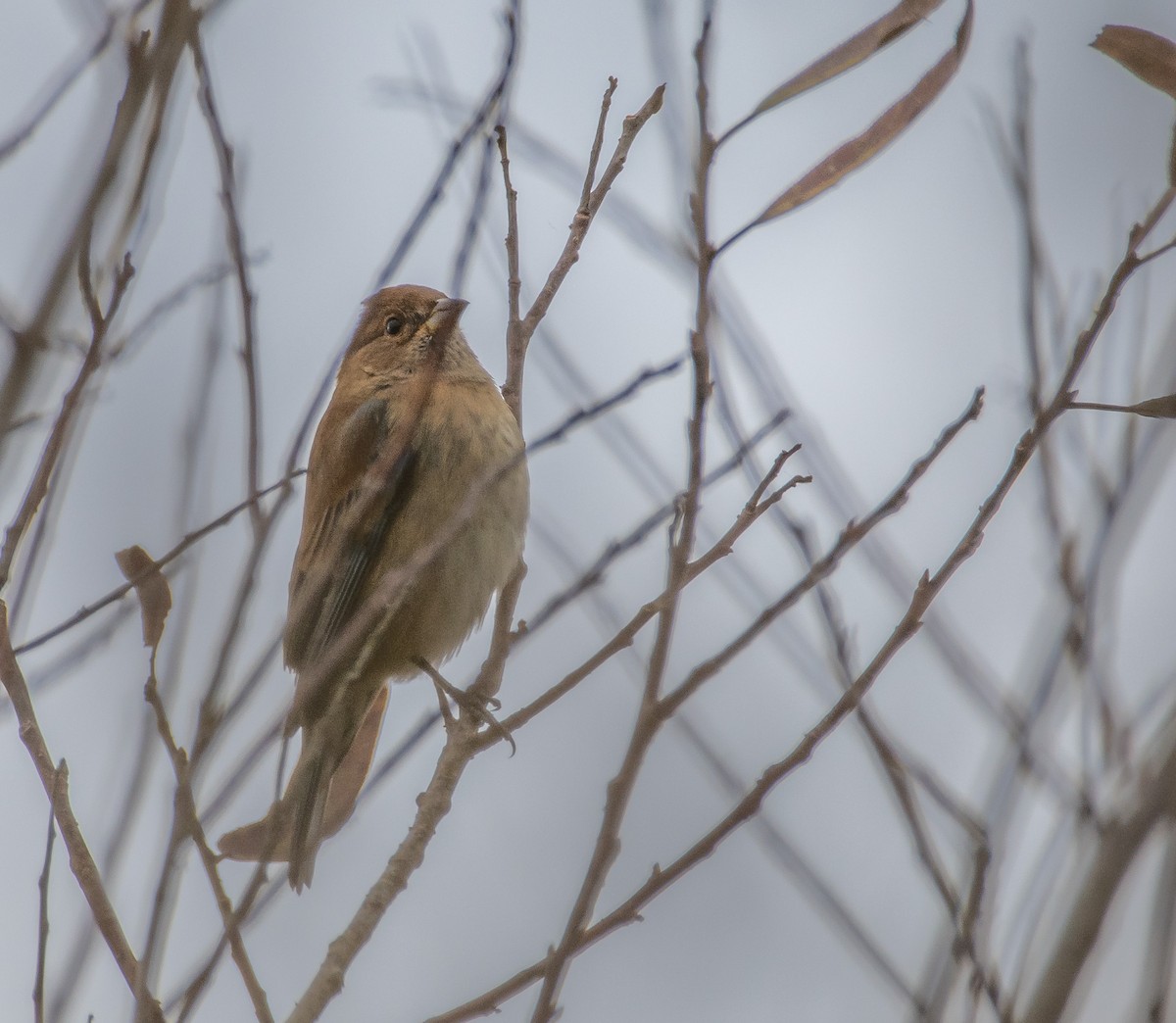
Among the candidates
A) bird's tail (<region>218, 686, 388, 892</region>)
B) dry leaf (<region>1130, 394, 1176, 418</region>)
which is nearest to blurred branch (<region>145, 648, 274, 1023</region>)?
bird's tail (<region>218, 686, 388, 892</region>)

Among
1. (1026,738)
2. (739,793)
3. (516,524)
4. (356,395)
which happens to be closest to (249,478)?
(739,793)

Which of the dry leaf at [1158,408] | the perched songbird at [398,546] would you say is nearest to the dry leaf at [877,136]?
the dry leaf at [1158,408]

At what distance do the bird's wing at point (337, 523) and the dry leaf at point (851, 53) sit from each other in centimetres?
249

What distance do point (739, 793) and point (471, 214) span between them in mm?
1451

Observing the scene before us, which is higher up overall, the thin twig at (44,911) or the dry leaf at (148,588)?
the dry leaf at (148,588)

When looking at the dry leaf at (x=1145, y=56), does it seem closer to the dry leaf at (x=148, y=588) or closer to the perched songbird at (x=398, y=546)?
the dry leaf at (x=148, y=588)

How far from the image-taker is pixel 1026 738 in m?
2.31

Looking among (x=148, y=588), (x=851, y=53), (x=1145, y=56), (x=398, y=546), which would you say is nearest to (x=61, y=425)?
(x=148, y=588)

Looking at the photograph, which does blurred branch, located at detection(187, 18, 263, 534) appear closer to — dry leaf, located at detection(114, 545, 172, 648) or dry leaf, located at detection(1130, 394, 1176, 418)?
dry leaf, located at detection(114, 545, 172, 648)

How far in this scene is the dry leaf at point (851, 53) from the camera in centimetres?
277

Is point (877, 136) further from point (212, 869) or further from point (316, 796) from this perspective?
point (316, 796)

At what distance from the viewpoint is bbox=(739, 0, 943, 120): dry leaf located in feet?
9.08

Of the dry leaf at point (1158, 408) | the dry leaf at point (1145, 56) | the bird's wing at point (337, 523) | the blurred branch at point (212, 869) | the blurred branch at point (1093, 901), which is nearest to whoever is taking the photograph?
the blurred branch at point (1093, 901)

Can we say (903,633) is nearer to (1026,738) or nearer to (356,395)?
(1026,738)
